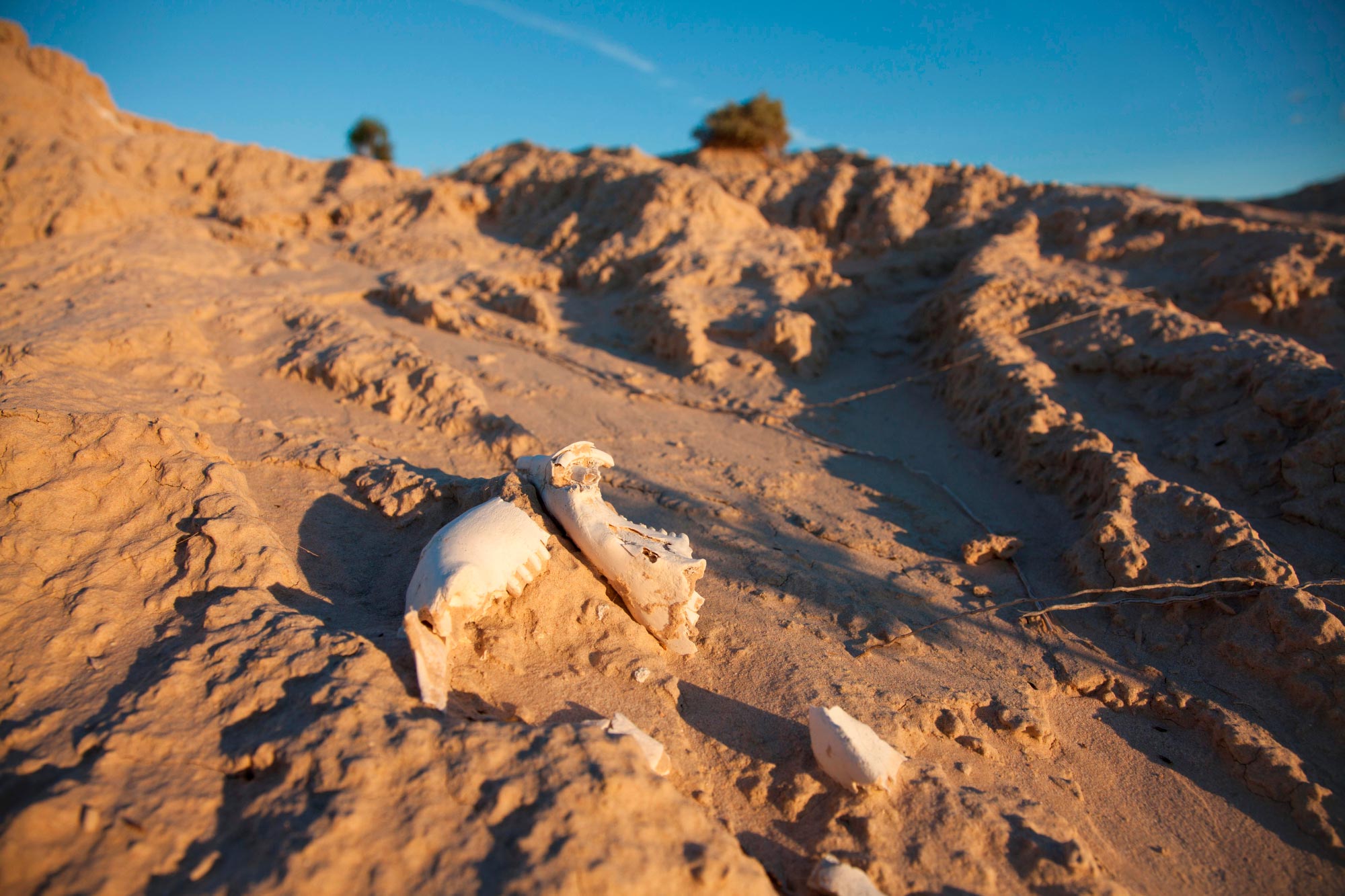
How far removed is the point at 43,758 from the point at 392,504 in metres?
1.50

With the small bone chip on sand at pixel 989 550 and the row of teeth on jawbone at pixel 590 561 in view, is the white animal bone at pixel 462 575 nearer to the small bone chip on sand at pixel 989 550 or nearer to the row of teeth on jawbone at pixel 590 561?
the row of teeth on jawbone at pixel 590 561

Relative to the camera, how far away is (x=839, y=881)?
1660 millimetres

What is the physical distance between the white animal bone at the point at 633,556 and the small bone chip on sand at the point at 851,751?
2.09 ft

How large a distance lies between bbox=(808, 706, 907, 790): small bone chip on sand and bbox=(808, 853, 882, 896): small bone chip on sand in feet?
0.92

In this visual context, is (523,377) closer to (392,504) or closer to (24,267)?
(392,504)

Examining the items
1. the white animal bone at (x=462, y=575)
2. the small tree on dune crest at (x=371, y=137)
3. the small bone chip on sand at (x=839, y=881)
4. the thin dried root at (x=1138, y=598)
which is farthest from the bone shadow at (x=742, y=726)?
the small tree on dune crest at (x=371, y=137)

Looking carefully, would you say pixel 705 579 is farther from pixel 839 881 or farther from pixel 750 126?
pixel 750 126

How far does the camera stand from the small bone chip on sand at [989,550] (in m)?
3.39

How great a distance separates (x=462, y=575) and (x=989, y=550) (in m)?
2.76

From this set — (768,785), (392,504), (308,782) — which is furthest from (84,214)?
(768,785)

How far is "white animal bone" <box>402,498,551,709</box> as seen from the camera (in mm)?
1987

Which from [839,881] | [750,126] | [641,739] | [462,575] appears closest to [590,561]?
[462,575]

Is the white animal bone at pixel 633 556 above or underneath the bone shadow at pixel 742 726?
above

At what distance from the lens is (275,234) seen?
9.01 m
